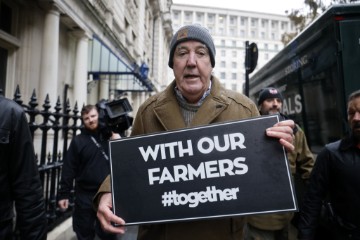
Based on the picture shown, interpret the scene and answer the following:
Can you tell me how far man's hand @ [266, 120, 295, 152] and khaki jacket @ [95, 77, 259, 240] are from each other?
0.27 meters

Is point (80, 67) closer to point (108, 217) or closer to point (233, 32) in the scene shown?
point (108, 217)

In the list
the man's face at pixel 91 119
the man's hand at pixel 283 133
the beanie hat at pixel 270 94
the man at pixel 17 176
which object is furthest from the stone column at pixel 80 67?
the man's hand at pixel 283 133

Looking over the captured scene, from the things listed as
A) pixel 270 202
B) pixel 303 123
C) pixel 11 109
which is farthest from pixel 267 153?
pixel 303 123

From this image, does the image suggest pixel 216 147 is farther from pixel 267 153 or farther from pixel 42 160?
pixel 42 160

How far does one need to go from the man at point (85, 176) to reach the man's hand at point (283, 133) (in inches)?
110

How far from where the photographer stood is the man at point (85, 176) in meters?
4.23

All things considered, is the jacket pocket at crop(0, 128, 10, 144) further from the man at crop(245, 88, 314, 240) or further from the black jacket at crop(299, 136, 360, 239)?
the black jacket at crop(299, 136, 360, 239)

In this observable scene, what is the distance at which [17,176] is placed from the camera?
2320 millimetres

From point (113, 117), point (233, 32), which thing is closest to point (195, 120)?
point (113, 117)

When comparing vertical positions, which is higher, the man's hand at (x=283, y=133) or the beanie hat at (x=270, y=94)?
the beanie hat at (x=270, y=94)

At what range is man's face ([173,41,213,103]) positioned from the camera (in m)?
2.03

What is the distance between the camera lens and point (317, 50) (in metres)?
4.18

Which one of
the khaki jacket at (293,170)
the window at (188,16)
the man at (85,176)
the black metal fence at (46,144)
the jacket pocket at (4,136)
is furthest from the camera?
the window at (188,16)

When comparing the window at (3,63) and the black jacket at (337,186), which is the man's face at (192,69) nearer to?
the black jacket at (337,186)
